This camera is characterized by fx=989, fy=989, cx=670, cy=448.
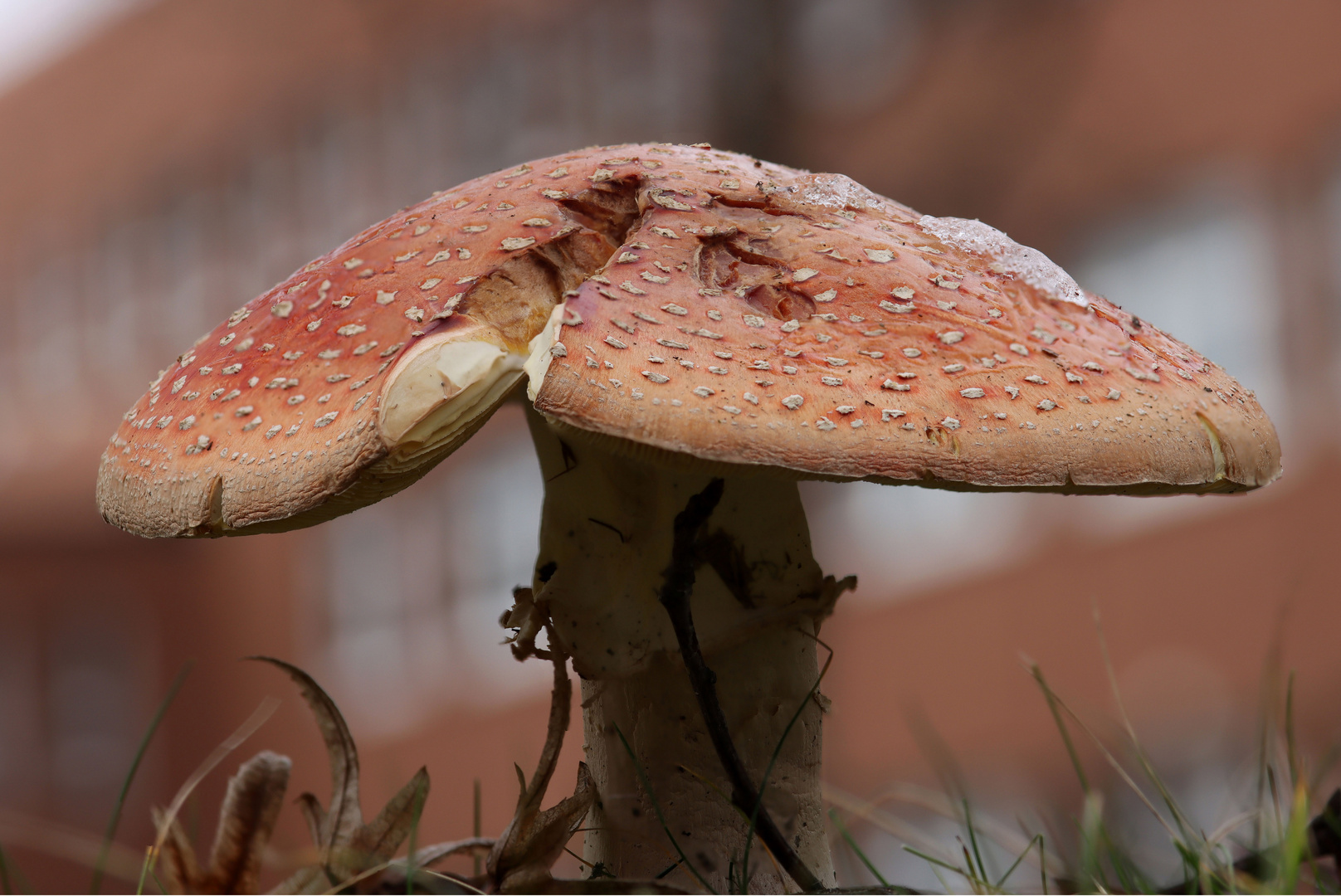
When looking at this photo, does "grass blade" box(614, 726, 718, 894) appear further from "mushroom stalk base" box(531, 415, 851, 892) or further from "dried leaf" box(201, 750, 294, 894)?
"dried leaf" box(201, 750, 294, 894)

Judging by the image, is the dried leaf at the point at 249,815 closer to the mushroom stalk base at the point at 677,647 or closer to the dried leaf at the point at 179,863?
the dried leaf at the point at 179,863

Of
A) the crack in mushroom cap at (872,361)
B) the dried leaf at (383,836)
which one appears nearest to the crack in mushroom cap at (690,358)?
the crack in mushroom cap at (872,361)

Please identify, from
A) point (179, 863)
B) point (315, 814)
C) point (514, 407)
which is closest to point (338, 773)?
point (315, 814)

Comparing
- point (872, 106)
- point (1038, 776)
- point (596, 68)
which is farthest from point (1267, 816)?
point (596, 68)

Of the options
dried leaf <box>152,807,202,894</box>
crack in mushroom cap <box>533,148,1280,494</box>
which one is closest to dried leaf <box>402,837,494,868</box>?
dried leaf <box>152,807,202,894</box>

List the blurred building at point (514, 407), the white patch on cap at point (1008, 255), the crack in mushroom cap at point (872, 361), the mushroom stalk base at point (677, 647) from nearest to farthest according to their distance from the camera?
the crack in mushroom cap at point (872, 361)
the white patch on cap at point (1008, 255)
the mushroom stalk base at point (677, 647)
the blurred building at point (514, 407)

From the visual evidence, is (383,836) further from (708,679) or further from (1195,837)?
(1195,837)
